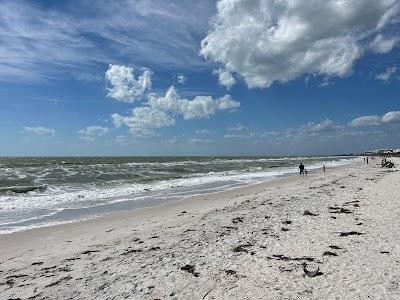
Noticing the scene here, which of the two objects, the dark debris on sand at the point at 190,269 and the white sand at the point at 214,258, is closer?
the white sand at the point at 214,258

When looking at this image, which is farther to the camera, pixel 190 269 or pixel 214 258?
pixel 214 258

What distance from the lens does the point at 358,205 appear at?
15.0 m

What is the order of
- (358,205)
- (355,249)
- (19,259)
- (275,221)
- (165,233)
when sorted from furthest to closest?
1. (358,205)
2. (275,221)
3. (165,233)
4. (19,259)
5. (355,249)

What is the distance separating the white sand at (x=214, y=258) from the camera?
6.52 meters

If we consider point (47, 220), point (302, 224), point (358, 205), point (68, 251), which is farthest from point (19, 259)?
point (358, 205)

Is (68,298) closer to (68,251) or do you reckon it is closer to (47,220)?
(68,251)

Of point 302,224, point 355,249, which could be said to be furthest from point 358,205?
point 355,249

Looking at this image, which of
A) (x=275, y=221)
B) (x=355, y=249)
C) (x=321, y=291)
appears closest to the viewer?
(x=321, y=291)

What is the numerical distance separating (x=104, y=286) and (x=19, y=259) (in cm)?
368

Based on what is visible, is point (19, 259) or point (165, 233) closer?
point (19, 259)

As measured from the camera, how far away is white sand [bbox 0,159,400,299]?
21.4 feet

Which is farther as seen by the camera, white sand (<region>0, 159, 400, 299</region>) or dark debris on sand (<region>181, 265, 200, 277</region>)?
dark debris on sand (<region>181, 265, 200, 277</region>)

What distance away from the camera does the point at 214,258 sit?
8.19 m

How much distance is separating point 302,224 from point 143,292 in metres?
6.36
